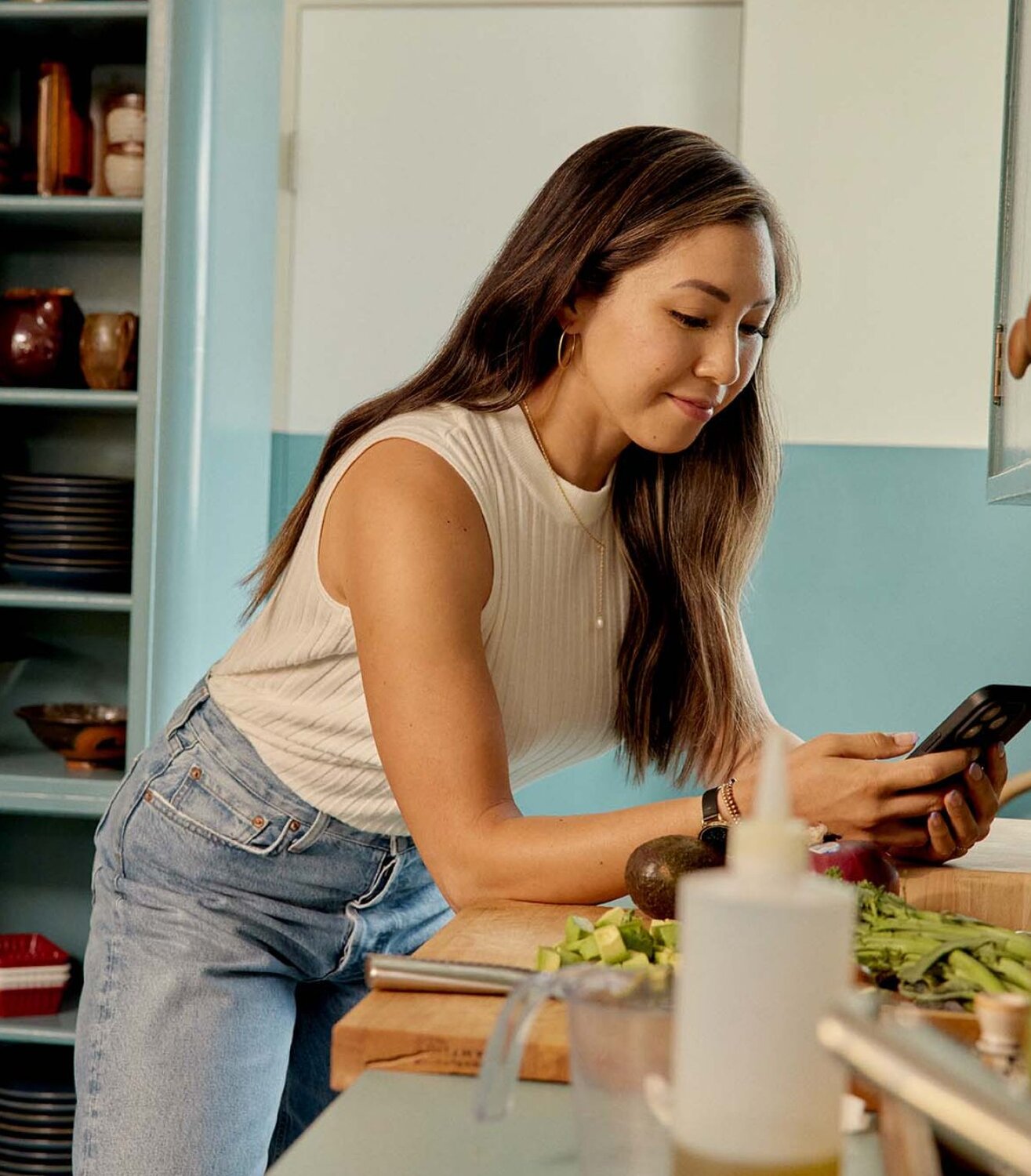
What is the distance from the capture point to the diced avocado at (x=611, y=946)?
871 mm

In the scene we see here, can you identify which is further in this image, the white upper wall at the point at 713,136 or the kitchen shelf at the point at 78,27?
the white upper wall at the point at 713,136

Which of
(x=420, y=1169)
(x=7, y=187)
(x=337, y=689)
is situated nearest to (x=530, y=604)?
(x=337, y=689)

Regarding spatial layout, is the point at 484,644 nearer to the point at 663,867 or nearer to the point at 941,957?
the point at 663,867

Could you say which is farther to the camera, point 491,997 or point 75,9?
point 75,9

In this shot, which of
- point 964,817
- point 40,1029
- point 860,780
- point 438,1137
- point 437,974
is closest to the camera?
point 438,1137

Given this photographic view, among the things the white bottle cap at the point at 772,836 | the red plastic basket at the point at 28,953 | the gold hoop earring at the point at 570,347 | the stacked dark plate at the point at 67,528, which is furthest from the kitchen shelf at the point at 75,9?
the white bottle cap at the point at 772,836

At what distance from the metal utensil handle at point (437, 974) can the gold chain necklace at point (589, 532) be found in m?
0.68

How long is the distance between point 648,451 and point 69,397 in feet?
4.66

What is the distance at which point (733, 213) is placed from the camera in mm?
1373

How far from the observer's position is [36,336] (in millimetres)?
2723

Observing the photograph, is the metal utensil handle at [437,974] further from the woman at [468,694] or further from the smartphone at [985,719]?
the smartphone at [985,719]

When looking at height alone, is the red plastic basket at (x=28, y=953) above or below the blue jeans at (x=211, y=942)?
below

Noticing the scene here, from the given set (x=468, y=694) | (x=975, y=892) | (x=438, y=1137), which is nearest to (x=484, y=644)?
(x=468, y=694)

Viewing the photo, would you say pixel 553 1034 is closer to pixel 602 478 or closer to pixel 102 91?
pixel 602 478
